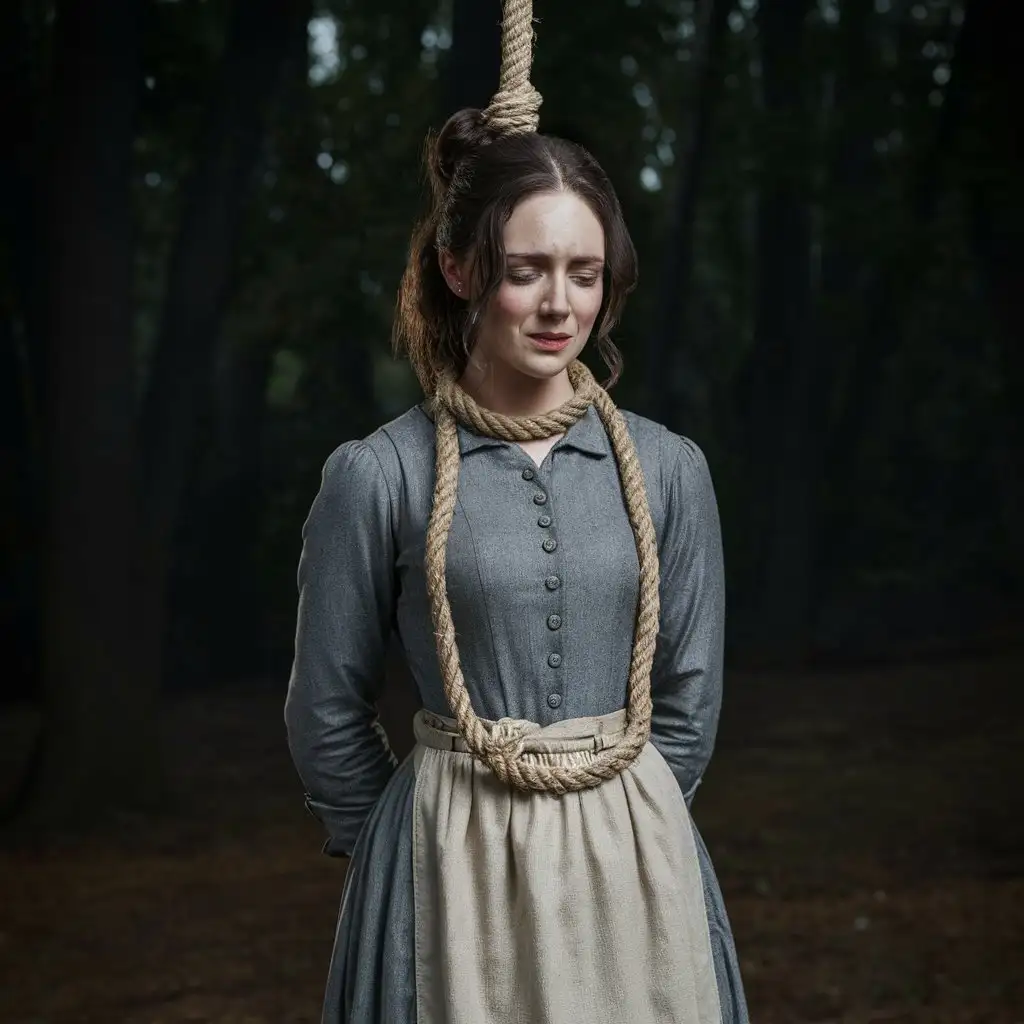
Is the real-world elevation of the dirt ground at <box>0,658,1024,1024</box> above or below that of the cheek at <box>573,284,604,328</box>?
below

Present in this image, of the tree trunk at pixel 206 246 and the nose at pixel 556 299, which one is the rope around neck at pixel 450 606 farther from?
the tree trunk at pixel 206 246

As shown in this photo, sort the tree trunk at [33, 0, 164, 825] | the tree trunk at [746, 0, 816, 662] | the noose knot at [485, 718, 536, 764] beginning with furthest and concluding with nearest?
the tree trunk at [746, 0, 816, 662] < the tree trunk at [33, 0, 164, 825] < the noose knot at [485, 718, 536, 764]

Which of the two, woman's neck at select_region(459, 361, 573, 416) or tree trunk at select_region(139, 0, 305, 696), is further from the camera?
tree trunk at select_region(139, 0, 305, 696)

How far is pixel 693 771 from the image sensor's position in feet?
6.76

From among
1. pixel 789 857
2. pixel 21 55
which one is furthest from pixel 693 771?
pixel 21 55

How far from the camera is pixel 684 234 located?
621cm

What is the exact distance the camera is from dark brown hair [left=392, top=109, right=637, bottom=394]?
1.86 meters

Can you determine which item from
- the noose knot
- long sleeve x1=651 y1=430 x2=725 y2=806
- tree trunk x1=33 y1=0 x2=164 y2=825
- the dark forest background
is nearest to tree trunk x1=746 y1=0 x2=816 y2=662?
the dark forest background

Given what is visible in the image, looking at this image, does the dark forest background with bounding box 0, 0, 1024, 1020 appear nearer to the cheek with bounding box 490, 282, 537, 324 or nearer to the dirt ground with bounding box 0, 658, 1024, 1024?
the dirt ground with bounding box 0, 658, 1024, 1024

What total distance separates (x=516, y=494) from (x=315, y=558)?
24 centimetres

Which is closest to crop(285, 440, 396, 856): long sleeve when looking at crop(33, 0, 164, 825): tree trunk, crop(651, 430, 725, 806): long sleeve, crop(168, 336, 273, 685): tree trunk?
crop(651, 430, 725, 806): long sleeve

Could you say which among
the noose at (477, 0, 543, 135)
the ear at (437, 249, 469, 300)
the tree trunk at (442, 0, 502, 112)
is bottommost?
the ear at (437, 249, 469, 300)

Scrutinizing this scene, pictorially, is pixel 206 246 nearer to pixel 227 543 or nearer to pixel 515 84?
pixel 227 543

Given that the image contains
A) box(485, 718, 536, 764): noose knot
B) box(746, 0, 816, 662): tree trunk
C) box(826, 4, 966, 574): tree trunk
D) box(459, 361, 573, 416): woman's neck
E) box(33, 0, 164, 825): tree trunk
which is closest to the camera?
box(485, 718, 536, 764): noose knot
